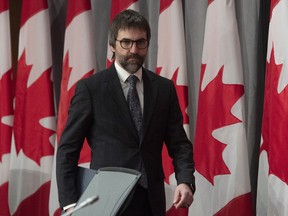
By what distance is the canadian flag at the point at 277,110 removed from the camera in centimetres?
246

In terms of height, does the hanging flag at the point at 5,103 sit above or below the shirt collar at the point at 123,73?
below

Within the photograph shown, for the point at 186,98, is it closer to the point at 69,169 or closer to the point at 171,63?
the point at 171,63

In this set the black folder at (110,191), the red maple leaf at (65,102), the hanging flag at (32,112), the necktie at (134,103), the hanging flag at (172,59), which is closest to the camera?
the black folder at (110,191)

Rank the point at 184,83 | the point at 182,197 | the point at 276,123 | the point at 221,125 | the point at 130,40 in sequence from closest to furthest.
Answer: the point at 182,197
the point at 130,40
the point at 276,123
the point at 221,125
the point at 184,83

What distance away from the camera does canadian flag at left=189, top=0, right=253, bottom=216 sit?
2.70 m

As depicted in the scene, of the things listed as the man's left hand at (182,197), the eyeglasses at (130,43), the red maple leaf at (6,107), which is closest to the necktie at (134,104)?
the eyeglasses at (130,43)

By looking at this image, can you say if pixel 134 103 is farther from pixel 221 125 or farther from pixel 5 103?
pixel 5 103

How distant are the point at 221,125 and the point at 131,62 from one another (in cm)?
90

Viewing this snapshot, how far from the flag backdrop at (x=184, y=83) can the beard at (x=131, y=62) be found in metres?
0.79

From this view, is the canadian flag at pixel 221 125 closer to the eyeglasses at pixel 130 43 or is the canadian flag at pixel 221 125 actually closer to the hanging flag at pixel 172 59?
the hanging flag at pixel 172 59

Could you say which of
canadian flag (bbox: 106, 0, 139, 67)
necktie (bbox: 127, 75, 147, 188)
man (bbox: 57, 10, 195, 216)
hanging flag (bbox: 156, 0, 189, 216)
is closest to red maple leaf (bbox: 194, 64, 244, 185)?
hanging flag (bbox: 156, 0, 189, 216)

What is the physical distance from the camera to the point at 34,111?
3143 mm

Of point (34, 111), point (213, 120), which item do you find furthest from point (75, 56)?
point (213, 120)

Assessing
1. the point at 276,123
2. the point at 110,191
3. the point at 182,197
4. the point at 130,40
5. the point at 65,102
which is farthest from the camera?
the point at 65,102
